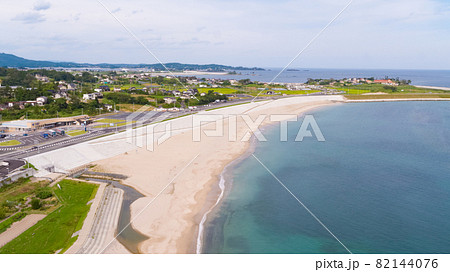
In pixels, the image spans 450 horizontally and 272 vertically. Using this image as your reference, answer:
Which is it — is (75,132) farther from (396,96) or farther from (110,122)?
(396,96)

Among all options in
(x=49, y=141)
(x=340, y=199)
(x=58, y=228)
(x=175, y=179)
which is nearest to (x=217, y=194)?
(x=175, y=179)

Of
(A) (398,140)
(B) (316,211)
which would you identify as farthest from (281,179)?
(A) (398,140)

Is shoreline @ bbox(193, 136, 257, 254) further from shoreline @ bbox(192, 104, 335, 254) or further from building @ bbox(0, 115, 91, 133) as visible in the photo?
building @ bbox(0, 115, 91, 133)

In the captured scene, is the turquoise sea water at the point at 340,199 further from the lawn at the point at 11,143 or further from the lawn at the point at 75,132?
the lawn at the point at 11,143

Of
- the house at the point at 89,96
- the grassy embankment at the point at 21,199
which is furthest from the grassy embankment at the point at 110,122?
the grassy embankment at the point at 21,199

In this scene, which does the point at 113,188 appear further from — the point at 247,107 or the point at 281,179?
the point at 247,107

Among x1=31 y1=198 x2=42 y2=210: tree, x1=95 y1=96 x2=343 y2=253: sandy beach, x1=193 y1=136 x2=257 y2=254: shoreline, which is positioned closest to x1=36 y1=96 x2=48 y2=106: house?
x1=95 y1=96 x2=343 y2=253: sandy beach
